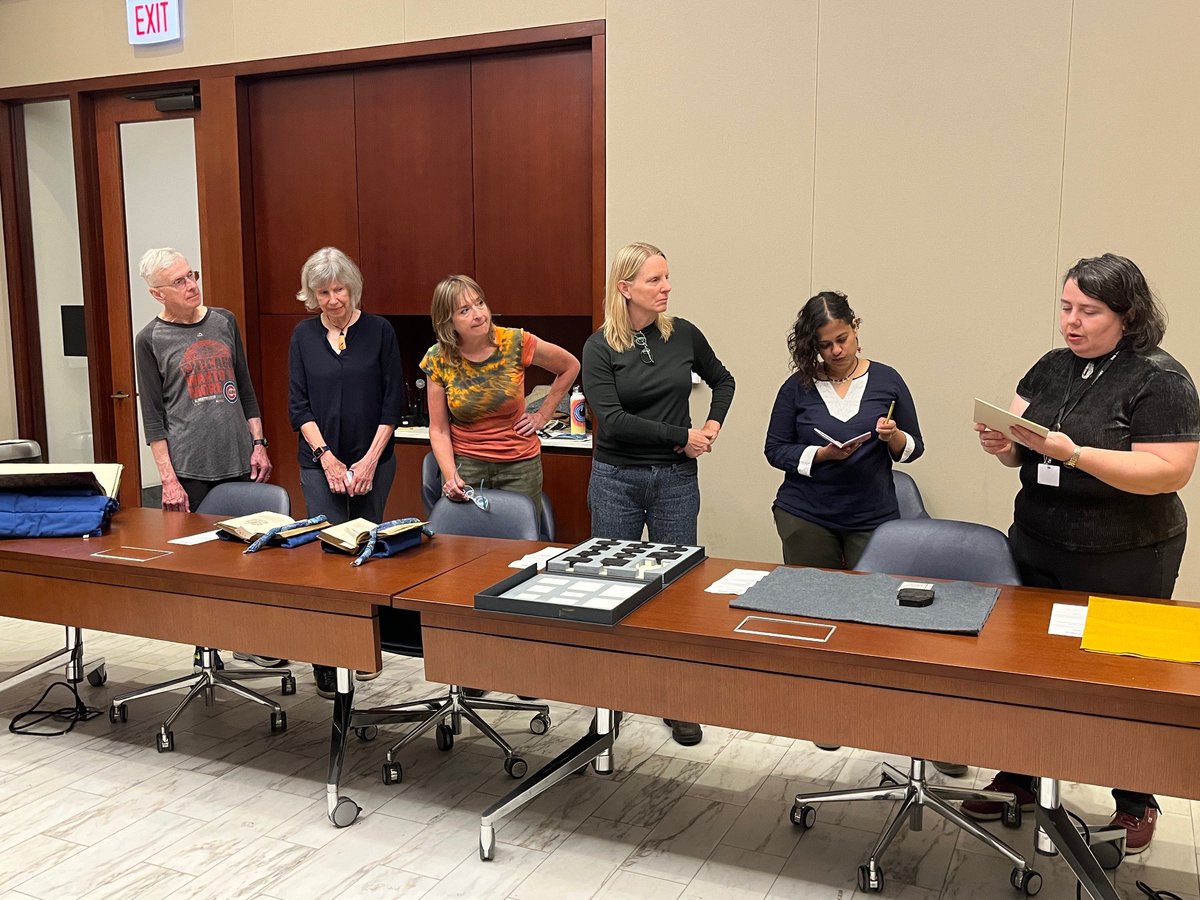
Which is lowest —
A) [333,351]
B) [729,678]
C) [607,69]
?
[729,678]

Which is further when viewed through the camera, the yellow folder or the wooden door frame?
the wooden door frame

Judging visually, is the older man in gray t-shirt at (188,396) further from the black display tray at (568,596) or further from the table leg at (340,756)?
the black display tray at (568,596)

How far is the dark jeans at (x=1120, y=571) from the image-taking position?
263 cm

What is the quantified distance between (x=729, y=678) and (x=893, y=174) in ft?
9.28

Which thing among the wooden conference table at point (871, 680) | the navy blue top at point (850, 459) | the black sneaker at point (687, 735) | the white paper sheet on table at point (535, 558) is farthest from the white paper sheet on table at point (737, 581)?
the black sneaker at point (687, 735)

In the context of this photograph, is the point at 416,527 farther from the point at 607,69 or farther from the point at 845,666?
the point at 607,69

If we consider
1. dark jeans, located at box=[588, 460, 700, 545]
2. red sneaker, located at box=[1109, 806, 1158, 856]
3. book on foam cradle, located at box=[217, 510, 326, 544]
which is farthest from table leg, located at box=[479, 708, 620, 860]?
red sneaker, located at box=[1109, 806, 1158, 856]

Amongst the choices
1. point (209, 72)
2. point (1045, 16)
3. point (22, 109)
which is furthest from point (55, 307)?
point (1045, 16)

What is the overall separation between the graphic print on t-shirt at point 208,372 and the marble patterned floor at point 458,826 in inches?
47.7

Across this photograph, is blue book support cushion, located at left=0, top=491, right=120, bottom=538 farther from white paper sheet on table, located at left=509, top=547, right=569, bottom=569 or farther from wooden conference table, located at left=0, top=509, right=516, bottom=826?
white paper sheet on table, located at left=509, top=547, right=569, bottom=569

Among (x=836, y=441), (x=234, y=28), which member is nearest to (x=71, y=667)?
(x=836, y=441)

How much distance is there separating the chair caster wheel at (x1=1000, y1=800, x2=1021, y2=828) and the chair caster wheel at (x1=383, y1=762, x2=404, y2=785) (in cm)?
177

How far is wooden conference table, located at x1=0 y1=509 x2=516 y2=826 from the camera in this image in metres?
2.77

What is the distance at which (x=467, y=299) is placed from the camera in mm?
3672
